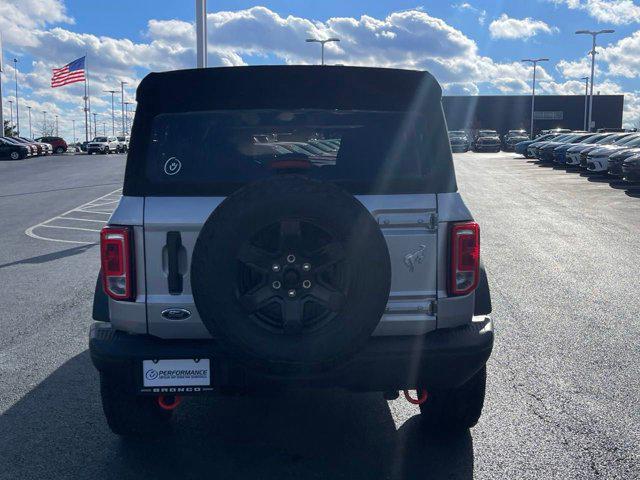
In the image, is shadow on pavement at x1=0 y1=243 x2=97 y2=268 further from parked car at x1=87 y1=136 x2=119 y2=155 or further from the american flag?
parked car at x1=87 y1=136 x2=119 y2=155

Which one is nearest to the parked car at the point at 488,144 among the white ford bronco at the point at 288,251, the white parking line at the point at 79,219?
the white parking line at the point at 79,219


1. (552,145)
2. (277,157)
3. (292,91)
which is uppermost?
(292,91)

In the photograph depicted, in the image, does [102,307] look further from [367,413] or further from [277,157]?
[367,413]

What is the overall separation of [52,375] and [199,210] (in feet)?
8.15

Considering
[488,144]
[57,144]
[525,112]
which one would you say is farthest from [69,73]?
[525,112]

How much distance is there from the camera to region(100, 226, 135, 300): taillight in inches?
142

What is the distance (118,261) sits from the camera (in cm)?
364

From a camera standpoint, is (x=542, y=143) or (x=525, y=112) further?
(x=525, y=112)

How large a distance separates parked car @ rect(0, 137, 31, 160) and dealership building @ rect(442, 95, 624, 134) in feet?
192

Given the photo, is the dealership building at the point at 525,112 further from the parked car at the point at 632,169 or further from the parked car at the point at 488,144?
the parked car at the point at 632,169

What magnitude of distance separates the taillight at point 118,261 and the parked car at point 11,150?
48.3 meters

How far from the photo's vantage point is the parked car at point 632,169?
70.9ft

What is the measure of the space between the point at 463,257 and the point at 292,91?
119cm

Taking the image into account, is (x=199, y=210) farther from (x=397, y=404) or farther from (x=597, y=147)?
(x=597, y=147)
